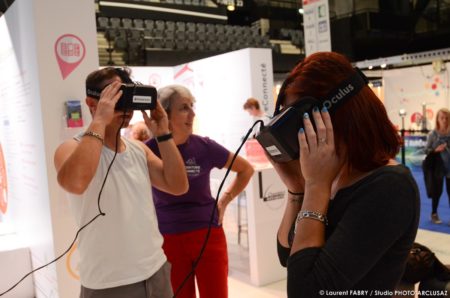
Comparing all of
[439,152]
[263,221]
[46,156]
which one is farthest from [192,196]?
[439,152]

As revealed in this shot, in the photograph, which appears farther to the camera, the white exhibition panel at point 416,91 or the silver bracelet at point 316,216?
the white exhibition panel at point 416,91

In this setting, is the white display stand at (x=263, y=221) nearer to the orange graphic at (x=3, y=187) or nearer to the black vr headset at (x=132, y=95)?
the orange graphic at (x=3, y=187)

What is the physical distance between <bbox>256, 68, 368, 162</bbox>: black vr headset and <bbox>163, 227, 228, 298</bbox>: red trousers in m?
1.17

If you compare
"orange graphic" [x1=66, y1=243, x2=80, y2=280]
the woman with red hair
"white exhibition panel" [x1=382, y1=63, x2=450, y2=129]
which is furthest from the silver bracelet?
"white exhibition panel" [x1=382, y1=63, x2=450, y2=129]

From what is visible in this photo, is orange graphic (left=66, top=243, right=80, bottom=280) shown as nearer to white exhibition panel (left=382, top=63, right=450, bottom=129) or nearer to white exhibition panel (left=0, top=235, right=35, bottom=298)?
white exhibition panel (left=0, top=235, right=35, bottom=298)

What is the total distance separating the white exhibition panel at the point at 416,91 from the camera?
454 inches

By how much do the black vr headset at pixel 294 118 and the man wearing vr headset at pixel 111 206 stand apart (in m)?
0.70

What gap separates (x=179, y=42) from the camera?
12.0 meters

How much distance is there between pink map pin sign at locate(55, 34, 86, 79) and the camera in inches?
99.7

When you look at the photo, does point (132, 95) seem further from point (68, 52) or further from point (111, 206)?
point (68, 52)

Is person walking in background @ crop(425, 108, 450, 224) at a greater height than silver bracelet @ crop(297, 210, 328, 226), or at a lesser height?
lesser

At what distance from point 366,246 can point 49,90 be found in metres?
2.22

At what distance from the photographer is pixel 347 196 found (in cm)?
83

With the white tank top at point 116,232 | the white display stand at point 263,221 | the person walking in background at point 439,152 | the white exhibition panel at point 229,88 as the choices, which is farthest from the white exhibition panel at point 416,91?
the white tank top at point 116,232
